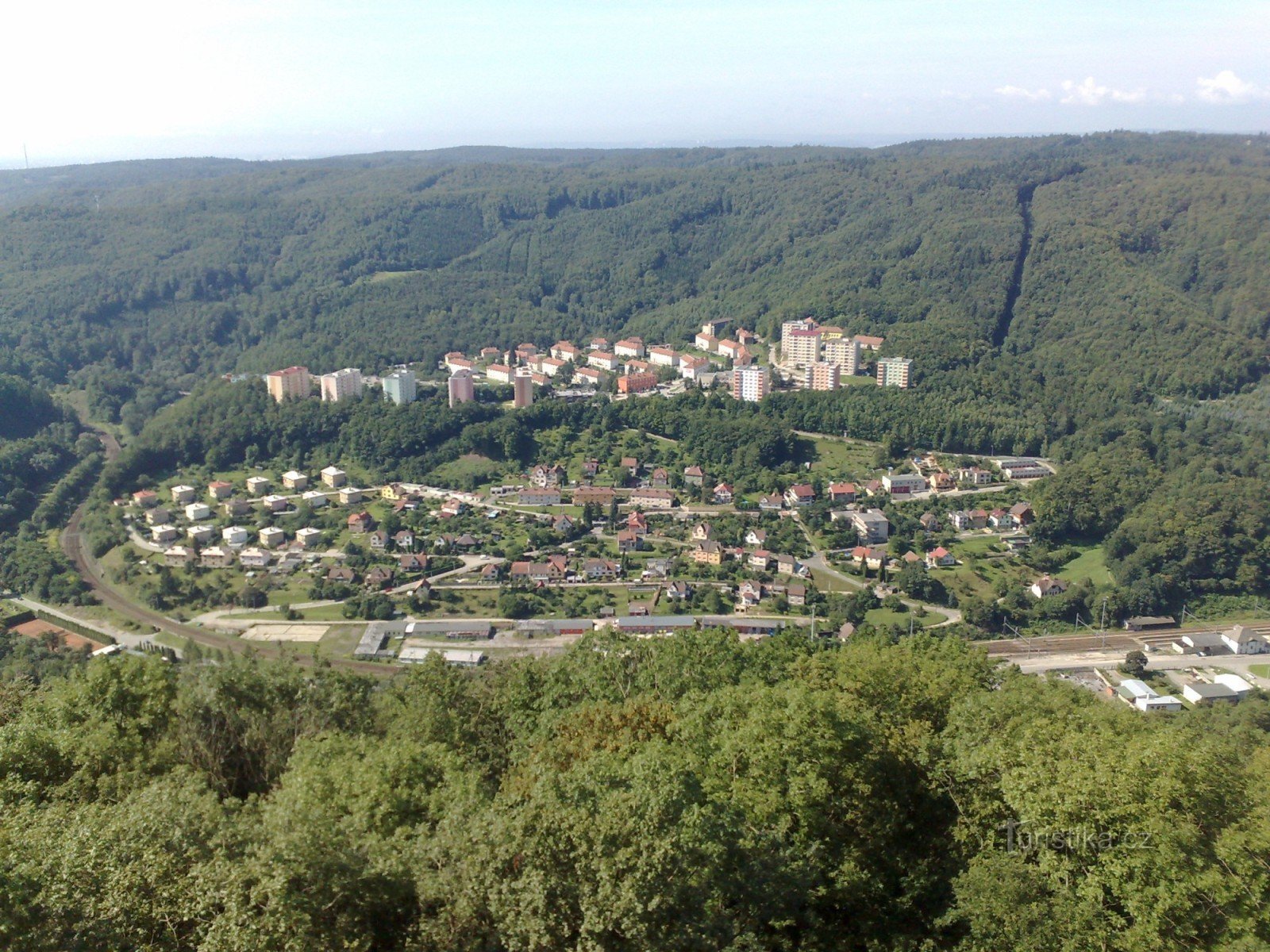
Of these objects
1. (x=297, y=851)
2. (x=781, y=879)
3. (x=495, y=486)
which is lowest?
(x=495, y=486)

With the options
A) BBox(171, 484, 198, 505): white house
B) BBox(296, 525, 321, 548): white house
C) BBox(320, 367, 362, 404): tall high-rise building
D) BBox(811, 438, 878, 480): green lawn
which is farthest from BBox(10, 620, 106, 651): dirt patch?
BBox(811, 438, 878, 480): green lawn

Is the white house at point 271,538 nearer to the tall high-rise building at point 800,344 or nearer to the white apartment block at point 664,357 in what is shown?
the white apartment block at point 664,357

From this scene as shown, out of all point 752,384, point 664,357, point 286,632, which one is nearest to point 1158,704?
point 286,632

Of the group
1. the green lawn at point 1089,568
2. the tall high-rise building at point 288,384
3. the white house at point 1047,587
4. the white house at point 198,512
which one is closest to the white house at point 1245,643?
the green lawn at point 1089,568

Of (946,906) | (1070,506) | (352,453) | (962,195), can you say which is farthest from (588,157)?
(946,906)

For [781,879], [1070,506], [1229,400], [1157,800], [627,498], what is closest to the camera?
[781,879]

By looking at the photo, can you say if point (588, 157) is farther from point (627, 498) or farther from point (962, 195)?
point (627, 498)
